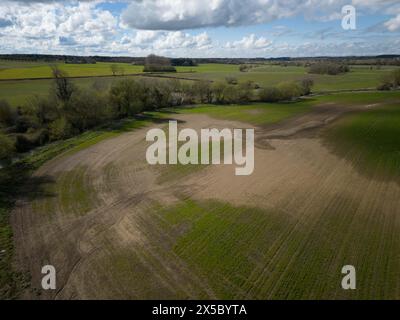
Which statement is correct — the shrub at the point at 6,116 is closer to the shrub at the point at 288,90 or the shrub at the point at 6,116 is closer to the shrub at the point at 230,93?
the shrub at the point at 230,93

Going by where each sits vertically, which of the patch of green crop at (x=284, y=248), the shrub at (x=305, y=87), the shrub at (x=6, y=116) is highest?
the shrub at (x=305, y=87)

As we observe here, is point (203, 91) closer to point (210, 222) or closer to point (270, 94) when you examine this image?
point (270, 94)

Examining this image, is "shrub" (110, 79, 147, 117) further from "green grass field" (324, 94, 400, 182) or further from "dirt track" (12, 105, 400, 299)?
"green grass field" (324, 94, 400, 182)

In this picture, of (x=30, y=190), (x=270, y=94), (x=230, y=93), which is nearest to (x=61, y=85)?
(x=30, y=190)

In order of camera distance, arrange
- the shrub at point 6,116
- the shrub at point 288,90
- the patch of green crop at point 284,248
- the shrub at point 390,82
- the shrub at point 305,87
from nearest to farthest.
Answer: the patch of green crop at point 284,248 → the shrub at point 6,116 → the shrub at point 288,90 → the shrub at point 305,87 → the shrub at point 390,82

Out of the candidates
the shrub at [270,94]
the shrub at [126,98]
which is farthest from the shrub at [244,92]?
the shrub at [126,98]

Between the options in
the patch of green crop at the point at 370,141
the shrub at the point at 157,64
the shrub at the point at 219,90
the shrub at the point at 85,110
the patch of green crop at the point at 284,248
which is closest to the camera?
the patch of green crop at the point at 284,248
